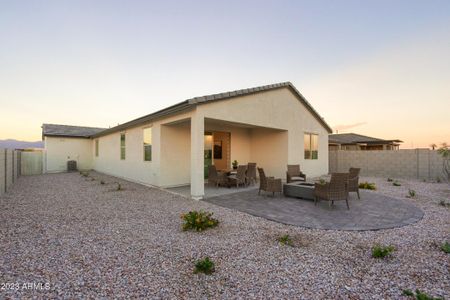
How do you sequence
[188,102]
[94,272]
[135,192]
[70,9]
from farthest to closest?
1. [135,192]
2. [70,9]
3. [188,102]
4. [94,272]

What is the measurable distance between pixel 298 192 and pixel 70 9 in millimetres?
11152

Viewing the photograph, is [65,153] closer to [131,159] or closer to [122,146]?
[122,146]

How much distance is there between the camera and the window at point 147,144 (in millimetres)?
→ 9969

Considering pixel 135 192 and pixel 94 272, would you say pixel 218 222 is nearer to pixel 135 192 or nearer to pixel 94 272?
Answer: pixel 94 272

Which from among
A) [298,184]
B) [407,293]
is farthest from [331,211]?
[407,293]

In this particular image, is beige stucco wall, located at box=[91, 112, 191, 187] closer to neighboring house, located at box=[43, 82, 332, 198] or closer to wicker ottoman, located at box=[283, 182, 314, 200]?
neighboring house, located at box=[43, 82, 332, 198]

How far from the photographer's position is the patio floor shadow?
4.69m

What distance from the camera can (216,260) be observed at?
3.06 meters

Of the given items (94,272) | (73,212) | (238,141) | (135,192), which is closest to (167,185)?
(135,192)

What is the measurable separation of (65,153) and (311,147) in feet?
67.1

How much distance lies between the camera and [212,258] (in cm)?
312

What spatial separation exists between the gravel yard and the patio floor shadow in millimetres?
338

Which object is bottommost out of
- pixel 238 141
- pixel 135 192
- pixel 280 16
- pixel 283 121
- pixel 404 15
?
pixel 135 192

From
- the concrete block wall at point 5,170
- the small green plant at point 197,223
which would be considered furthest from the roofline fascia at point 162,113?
the concrete block wall at point 5,170
